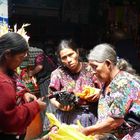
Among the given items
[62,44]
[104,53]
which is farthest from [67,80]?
[104,53]

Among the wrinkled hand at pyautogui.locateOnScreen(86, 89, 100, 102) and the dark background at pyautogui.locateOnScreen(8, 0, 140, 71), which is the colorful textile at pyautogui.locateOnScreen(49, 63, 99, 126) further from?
the dark background at pyautogui.locateOnScreen(8, 0, 140, 71)

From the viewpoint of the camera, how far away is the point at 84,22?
7750mm

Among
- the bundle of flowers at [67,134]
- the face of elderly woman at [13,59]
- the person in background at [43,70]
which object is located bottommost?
the person in background at [43,70]

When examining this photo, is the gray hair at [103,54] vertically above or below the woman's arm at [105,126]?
above

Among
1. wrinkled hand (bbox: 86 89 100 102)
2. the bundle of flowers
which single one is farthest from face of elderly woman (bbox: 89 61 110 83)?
wrinkled hand (bbox: 86 89 100 102)

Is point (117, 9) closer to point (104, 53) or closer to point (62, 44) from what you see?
point (62, 44)

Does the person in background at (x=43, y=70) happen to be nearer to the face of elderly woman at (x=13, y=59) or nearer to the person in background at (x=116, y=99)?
the person in background at (x=116, y=99)

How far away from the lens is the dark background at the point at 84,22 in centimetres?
733

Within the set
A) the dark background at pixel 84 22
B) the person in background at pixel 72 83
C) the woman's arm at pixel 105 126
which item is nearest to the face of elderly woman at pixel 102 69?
the woman's arm at pixel 105 126

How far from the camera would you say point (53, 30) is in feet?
24.5

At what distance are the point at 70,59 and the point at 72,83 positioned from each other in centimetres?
27

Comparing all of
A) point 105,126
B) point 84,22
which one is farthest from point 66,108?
point 84,22

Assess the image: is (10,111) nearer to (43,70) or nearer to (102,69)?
(102,69)

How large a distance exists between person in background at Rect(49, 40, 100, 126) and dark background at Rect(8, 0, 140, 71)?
2.42m
